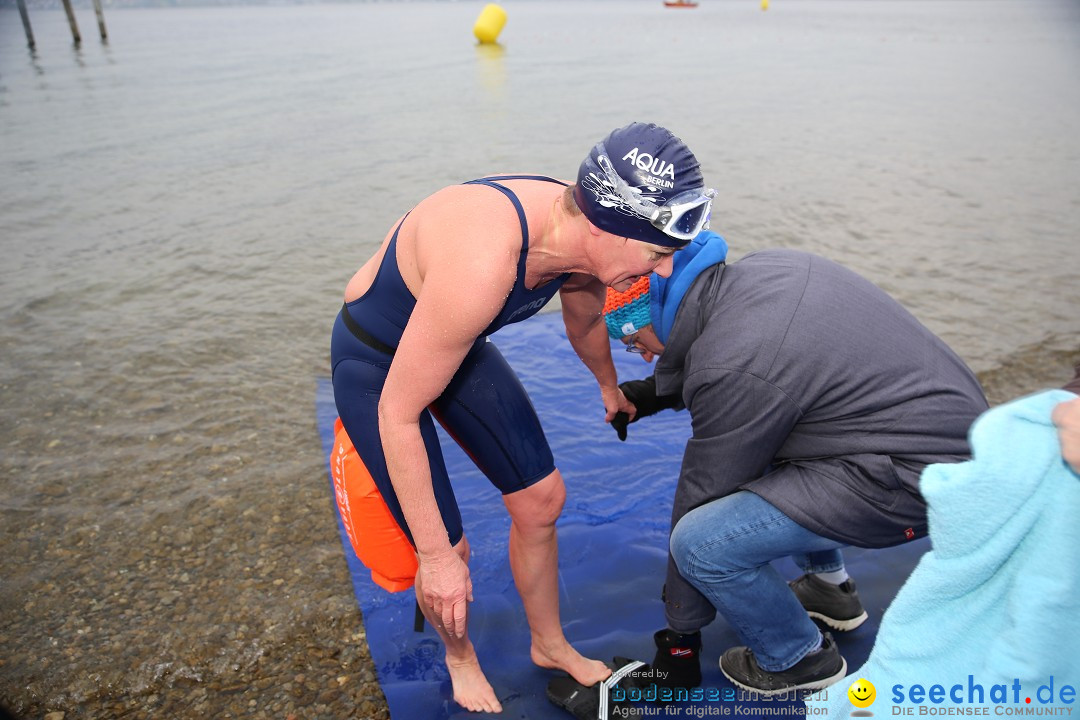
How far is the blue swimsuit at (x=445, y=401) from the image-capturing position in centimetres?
277

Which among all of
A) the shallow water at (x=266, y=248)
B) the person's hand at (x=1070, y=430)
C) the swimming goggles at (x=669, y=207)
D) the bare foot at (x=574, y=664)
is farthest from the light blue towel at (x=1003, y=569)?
the shallow water at (x=266, y=248)

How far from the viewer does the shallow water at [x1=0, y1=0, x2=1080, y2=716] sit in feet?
12.7

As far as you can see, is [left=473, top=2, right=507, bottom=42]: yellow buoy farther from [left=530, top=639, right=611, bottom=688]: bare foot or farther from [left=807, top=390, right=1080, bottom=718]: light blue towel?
[left=807, top=390, right=1080, bottom=718]: light blue towel

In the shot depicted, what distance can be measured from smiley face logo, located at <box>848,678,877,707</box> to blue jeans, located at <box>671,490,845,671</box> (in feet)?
2.34

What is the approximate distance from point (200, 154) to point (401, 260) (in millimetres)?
13084

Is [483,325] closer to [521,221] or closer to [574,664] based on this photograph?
[521,221]

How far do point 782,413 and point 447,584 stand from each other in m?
1.25

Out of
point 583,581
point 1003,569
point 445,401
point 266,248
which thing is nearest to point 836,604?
point 583,581

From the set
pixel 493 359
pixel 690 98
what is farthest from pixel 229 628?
pixel 690 98

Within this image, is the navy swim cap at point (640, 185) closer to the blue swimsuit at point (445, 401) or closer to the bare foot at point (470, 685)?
the blue swimsuit at point (445, 401)

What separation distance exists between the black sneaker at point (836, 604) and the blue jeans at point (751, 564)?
43cm

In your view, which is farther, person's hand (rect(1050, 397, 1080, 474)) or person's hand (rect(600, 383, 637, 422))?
person's hand (rect(600, 383, 637, 422))

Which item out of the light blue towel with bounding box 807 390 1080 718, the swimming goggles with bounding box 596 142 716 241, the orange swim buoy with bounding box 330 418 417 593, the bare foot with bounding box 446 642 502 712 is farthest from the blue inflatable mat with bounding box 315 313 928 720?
the swimming goggles with bounding box 596 142 716 241

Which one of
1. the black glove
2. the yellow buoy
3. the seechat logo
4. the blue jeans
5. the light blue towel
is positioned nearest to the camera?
the light blue towel
